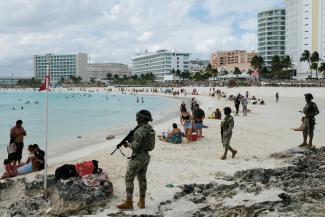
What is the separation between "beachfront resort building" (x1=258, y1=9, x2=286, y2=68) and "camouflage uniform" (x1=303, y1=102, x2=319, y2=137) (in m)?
137

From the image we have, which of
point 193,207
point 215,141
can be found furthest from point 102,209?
point 215,141

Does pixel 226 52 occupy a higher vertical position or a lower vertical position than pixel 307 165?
higher

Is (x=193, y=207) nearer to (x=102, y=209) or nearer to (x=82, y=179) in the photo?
(x=102, y=209)

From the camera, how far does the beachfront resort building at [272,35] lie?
146000 millimetres

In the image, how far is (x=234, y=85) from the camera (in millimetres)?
95688

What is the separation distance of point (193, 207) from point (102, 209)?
1.58 meters

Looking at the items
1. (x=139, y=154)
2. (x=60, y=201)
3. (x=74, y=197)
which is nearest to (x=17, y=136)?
(x=60, y=201)

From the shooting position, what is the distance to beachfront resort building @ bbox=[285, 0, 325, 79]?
109 metres

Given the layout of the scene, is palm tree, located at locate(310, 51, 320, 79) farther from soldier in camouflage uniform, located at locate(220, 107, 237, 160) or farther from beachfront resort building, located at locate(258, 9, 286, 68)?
soldier in camouflage uniform, located at locate(220, 107, 237, 160)

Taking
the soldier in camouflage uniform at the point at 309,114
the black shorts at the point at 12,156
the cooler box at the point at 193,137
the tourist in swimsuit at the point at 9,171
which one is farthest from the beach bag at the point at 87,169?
the cooler box at the point at 193,137

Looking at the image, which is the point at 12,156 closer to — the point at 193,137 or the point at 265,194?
the point at 193,137

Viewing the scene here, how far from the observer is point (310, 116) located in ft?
39.9

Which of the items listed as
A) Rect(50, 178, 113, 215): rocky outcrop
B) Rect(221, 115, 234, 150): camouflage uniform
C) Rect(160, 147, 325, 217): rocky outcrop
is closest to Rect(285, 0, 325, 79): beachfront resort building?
Rect(221, 115, 234, 150): camouflage uniform

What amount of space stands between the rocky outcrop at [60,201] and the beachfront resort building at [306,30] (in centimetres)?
10789
